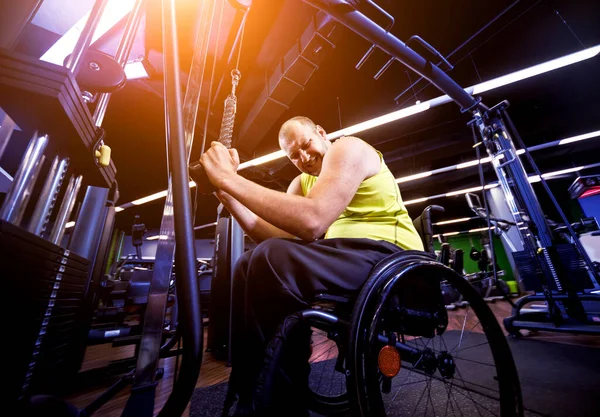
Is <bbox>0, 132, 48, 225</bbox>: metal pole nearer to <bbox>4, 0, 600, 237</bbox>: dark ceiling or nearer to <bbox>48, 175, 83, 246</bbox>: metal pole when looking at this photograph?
<bbox>48, 175, 83, 246</bbox>: metal pole

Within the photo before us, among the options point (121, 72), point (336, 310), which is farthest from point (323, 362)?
point (121, 72)

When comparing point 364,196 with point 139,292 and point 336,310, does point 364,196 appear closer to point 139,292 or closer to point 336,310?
point 336,310

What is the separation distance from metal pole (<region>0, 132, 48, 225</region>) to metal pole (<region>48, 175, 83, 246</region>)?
20cm

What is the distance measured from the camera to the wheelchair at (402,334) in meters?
0.62

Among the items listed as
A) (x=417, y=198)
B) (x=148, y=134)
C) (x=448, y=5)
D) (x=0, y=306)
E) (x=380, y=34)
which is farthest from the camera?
(x=417, y=198)

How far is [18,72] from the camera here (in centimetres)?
45

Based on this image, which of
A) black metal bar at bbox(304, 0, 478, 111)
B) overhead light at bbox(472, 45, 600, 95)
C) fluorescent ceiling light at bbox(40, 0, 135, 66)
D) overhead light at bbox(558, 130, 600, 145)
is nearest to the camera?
fluorescent ceiling light at bbox(40, 0, 135, 66)

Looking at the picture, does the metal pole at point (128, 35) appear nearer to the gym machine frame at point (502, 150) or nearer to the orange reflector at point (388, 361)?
the orange reflector at point (388, 361)

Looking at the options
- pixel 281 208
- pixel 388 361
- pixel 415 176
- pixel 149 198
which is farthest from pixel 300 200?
pixel 149 198

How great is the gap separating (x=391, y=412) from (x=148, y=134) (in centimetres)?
645

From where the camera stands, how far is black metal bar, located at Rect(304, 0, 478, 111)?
2.44 meters

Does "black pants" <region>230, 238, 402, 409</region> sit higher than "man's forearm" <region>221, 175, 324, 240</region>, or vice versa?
"man's forearm" <region>221, 175, 324, 240</region>

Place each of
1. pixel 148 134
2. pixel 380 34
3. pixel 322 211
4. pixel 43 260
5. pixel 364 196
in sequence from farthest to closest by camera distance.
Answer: pixel 148 134 → pixel 380 34 → pixel 364 196 → pixel 322 211 → pixel 43 260

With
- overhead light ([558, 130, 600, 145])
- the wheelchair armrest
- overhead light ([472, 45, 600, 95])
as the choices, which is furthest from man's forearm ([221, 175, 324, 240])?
overhead light ([558, 130, 600, 145])
